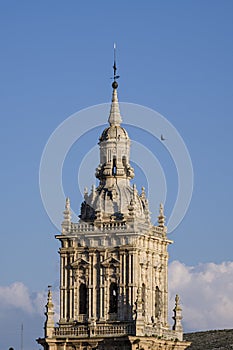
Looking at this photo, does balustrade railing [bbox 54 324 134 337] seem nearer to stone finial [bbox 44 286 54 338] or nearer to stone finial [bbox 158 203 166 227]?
stone finial [bbox 44 286 54 338]

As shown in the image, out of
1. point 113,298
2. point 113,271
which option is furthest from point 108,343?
point 113,271

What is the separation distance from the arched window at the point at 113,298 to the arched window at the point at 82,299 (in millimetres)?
Answer: 2098

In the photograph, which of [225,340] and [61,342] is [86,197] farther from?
[225,340]

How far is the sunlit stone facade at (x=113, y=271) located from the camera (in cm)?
11781

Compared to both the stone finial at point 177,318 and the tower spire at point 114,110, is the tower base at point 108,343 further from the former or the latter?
the tower spire at point 114,110

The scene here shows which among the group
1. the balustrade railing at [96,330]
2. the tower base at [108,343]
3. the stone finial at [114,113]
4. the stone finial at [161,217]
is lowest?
the tower base at [108,343]

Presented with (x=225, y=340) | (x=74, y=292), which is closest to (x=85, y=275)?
(x=74, y=292)

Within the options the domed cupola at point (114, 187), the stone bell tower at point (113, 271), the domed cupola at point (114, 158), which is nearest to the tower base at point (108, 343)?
the stone bell tower at point (113, 271)

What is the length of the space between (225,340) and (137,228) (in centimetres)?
4333

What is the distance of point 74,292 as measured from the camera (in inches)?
4719

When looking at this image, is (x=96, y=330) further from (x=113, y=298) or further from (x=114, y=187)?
(x=114, y=187)

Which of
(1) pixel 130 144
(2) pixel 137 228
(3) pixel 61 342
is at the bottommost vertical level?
(3) pixel 61 342

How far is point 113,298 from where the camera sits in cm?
11894

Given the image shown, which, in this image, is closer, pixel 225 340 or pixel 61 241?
pixel 61 241
